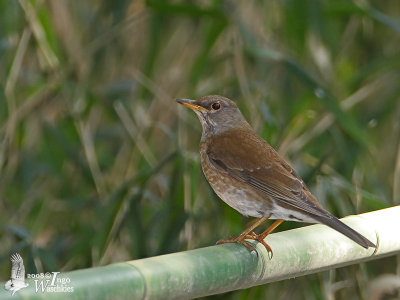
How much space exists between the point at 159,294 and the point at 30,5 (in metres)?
2.45

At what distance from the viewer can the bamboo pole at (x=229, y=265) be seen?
1.67m

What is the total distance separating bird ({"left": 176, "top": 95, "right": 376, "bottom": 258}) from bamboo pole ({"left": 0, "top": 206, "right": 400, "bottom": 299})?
10.0 inches

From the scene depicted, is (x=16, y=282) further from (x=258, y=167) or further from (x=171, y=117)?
(x=171, y=117)

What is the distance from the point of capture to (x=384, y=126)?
16.6ft

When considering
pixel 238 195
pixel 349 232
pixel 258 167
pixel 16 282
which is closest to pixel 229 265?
pixel 349 232

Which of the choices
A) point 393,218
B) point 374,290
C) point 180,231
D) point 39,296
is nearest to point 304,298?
point 180,231

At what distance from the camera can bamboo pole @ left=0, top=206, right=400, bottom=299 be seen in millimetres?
1672

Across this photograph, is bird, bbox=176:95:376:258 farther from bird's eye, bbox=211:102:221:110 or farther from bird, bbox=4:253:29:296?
bird, bbox=4:253:29:296

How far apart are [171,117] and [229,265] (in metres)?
3.17

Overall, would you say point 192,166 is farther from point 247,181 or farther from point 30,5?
point 30,5

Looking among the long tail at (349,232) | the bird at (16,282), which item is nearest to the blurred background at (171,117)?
the long tail at (349,232)

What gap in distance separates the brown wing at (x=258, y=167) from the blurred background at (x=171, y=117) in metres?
0.33

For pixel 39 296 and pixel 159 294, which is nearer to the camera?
pixel 39 296

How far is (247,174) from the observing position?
3150 mm
